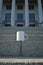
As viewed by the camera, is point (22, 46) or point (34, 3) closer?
point (22, 46)

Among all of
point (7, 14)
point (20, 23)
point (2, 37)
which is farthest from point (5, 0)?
point (2, 37)

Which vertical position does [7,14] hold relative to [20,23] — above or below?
above

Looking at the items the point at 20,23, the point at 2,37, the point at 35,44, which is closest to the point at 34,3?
the point at 20,23

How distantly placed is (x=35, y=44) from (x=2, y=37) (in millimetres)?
4271

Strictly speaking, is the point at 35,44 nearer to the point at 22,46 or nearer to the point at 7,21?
the point at 22,46

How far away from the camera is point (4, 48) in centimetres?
958

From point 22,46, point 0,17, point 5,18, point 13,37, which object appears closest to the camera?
point 22,46

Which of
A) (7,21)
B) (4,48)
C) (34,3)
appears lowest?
(4,48)

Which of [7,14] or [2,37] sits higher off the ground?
[7,14]

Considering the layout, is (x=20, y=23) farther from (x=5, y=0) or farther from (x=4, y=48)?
(x=4, y=48)

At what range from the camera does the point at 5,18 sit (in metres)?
31.5

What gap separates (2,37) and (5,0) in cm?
2027

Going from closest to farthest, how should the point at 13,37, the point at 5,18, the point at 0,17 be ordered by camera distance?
the point at 13,37 → the point at 0,17 → the point at 5,18

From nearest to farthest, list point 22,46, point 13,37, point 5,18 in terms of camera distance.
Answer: point 22,46
point 13,37
point 5,18
